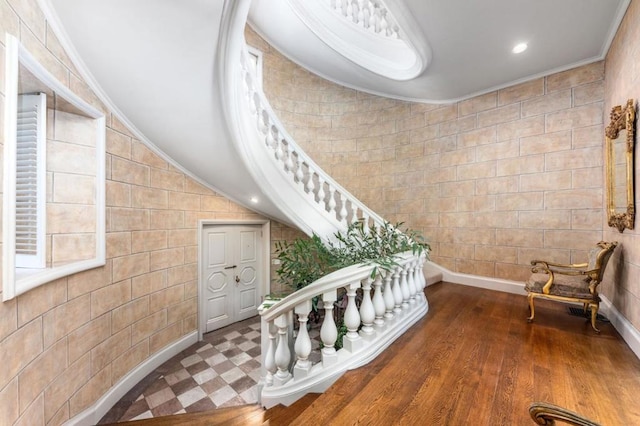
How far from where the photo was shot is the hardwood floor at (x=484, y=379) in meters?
1.40

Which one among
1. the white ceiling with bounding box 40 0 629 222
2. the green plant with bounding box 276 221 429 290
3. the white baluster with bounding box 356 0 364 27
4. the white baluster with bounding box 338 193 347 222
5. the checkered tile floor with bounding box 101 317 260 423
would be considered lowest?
the checkered tile floor with bounding box 101 317 260 423

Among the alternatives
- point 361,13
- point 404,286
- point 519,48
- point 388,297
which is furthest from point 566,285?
point 361,13

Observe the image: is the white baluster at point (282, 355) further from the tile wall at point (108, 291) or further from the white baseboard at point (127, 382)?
the white baseboard at point (127, 382)

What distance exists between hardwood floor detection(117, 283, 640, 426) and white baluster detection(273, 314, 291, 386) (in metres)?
0.18

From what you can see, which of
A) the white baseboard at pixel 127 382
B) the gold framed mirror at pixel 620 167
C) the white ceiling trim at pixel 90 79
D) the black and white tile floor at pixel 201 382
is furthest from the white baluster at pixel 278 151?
the gold framed mirror at pixel 620 167

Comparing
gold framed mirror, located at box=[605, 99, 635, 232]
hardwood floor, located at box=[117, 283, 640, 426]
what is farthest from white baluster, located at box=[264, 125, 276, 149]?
gold framed mirror, located at box=[605, 99, 635, 232]

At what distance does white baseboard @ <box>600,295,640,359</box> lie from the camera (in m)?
2.01

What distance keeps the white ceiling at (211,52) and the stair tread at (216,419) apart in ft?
7.13

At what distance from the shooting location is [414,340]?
2.24 metres

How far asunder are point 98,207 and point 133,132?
87 centimetres

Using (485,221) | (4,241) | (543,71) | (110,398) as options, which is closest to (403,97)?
(543,71)

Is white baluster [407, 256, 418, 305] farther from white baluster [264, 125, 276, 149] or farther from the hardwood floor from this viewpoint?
white baluster [264, 125, 276, 149]

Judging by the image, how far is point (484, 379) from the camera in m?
1.68

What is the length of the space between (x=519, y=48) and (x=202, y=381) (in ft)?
16.8
